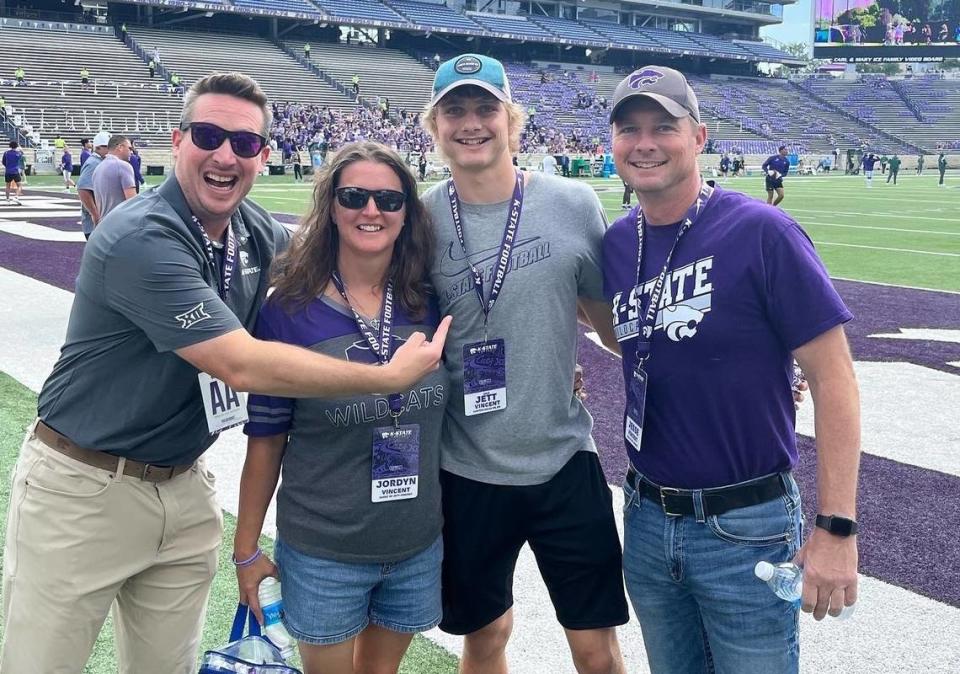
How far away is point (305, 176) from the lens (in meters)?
38.2

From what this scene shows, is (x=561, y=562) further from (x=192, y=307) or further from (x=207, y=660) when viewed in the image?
(x=192, y=307)

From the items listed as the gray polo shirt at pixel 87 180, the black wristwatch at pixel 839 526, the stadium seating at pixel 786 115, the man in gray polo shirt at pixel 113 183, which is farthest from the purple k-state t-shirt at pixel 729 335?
the stadium seating at pixel 786 115

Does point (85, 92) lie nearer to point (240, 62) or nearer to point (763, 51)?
point (240, 62)

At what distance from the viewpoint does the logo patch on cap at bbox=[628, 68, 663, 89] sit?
254cm

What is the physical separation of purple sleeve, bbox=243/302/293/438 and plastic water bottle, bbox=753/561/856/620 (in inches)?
52.7

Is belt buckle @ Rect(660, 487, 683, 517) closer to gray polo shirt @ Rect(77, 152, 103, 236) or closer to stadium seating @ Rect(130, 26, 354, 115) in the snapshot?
gray polo shirt @ Rect(77, 152, 103, 236)

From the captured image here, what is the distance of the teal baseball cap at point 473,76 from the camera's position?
9.77ft

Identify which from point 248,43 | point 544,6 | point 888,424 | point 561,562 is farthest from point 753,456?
point 544,6

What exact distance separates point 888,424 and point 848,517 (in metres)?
4.45

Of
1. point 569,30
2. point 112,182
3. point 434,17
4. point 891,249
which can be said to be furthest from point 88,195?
point 569,30

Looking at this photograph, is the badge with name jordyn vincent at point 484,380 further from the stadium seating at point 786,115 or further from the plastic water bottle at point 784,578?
the stadium seating at point 786,115

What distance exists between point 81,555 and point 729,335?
1.86 metres

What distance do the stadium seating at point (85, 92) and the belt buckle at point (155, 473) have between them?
38.2 meters

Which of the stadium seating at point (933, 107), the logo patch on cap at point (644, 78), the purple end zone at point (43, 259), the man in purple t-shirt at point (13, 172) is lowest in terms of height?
the purple end zone at point (43, 259)
